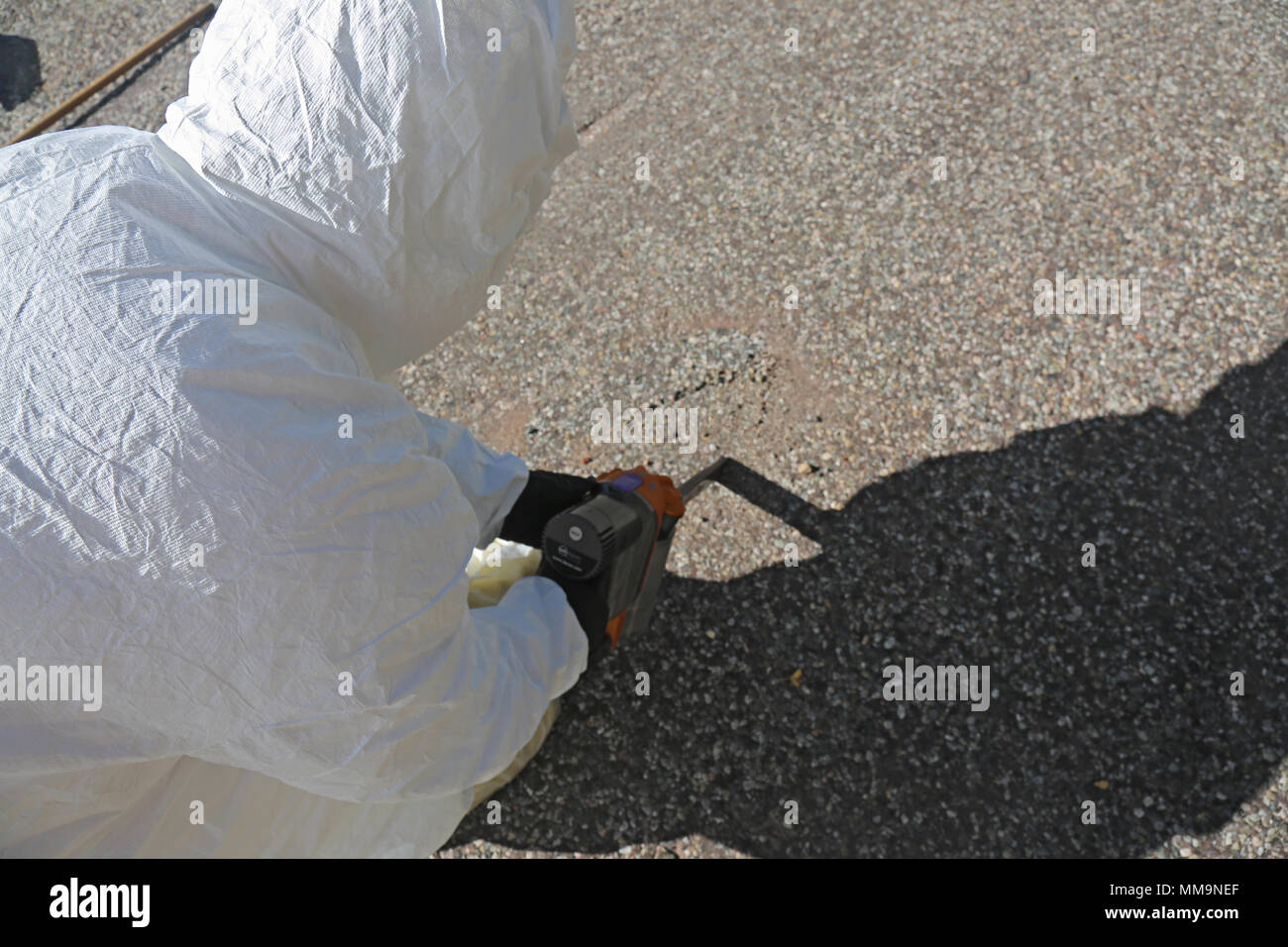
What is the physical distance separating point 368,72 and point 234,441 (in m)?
0.56

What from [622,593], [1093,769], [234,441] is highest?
[234,441]

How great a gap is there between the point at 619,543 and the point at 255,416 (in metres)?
1.01

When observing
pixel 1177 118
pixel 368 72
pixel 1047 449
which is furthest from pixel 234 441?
pixel 1177 118

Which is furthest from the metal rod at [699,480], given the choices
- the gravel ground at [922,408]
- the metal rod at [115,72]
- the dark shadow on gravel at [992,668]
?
the metal rod at [115,72]

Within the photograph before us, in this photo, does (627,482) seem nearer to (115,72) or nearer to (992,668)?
(992,668)

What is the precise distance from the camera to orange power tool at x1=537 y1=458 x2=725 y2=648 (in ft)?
6.72

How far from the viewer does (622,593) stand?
2240 mm

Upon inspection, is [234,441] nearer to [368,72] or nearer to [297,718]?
[297,718]

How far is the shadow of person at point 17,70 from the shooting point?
4336mm

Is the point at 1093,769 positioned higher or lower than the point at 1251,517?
lower

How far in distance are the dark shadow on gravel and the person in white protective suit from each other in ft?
2.82

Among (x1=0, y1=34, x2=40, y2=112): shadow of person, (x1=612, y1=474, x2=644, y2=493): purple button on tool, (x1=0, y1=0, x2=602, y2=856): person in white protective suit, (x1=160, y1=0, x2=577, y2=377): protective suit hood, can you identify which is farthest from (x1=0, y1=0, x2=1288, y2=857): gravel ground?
(x1=0, y1=34, x2=40, y2=112): shadow of person

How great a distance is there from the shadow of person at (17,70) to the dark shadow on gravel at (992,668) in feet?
13.1

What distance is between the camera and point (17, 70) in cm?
441
